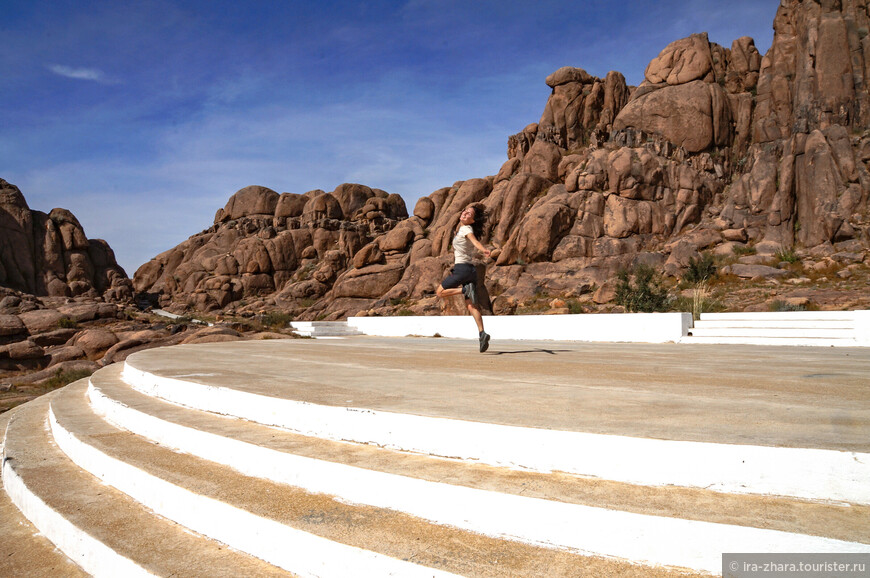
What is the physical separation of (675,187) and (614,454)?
131ft

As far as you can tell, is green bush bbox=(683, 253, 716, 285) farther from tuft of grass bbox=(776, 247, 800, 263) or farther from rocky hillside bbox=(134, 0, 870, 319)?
tuft of grass bbox=(776, 247, 800, 263)

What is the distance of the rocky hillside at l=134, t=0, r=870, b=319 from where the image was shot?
32.1 meters

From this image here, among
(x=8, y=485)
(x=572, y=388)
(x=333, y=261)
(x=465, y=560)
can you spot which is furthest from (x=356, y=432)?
(x=333, y=261)

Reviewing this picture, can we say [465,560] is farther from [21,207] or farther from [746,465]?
[21,207]

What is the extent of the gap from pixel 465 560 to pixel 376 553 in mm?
301

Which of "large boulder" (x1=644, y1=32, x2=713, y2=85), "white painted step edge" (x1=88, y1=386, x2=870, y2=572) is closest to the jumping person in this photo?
"white painted step edge" (x1=88, y1=386, x2=870, y2=572)

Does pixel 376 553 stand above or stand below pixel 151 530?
above

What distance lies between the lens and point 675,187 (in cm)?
3862

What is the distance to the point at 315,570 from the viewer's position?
2.08 meters

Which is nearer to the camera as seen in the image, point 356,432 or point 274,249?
point 356,432

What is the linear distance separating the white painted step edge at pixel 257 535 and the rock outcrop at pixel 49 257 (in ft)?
189

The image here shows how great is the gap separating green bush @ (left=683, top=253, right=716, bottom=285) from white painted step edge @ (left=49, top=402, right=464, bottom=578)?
29104mm

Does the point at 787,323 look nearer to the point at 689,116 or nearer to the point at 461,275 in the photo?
the point at 461,275

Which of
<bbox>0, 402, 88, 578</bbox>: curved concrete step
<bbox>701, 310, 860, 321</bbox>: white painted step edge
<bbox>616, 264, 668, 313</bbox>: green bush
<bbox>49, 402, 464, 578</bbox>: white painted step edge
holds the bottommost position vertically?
<bbox>0, 402, 88, 578</bbox>: curved concrete step
